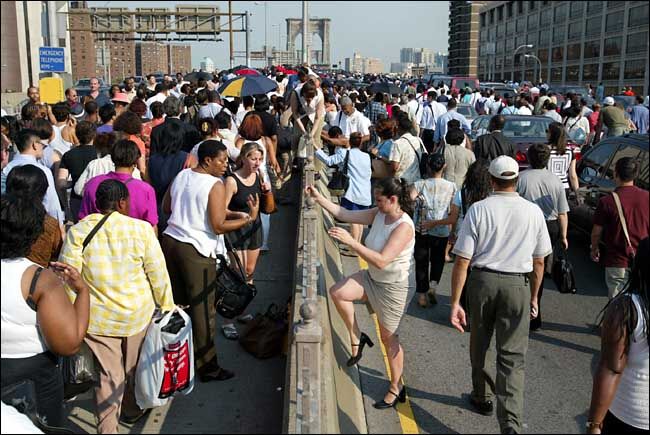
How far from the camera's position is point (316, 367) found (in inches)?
143

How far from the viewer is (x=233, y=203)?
6.62 meters

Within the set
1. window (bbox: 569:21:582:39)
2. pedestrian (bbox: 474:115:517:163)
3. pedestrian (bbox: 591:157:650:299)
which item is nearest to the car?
pedestrian (bbox: 474:115:517:163)

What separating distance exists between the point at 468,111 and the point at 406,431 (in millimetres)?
18489

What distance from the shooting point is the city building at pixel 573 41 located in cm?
8494

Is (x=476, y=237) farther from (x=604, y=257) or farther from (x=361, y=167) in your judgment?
(x=361, y=167)

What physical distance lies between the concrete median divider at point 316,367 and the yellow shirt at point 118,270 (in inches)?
40.2

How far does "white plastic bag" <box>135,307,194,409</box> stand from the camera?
177 inches

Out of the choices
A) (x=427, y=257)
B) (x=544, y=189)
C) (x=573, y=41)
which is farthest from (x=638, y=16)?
(x=544, y=189)

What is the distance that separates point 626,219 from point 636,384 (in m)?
2.87

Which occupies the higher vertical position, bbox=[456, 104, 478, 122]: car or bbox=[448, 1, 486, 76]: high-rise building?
bbox=[448, 1, 486, 76]: high-rise building

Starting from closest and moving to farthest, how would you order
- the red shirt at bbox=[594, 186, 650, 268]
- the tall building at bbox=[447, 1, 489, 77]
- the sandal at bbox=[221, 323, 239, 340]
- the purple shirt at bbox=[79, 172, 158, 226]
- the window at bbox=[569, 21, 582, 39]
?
the purple shirt at bbox=[79, 172, 158, 226], the red shirt at bbox=[594, 186, 650, 268], the sandal at bbox=[221, 323, 239, 340], the window at bbox=[569, 21, 582, 39], the tall building at bbox=[447, 1, 489, 77]

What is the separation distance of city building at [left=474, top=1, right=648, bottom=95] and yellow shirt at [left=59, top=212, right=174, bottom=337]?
85.3 metres

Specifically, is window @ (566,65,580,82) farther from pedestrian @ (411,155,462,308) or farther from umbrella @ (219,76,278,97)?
pedestrian @ (411,155,462,308)

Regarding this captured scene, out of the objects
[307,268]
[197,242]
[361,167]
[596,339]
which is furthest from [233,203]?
[596,339]
